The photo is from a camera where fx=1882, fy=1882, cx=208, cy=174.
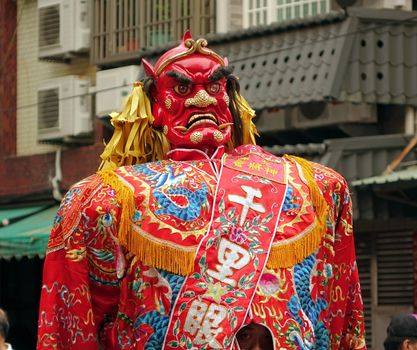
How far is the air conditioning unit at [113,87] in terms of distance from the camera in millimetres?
24047

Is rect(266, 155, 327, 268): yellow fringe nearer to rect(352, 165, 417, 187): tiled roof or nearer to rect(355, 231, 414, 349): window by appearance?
rect(352, 165, 417, 187): tiled roof

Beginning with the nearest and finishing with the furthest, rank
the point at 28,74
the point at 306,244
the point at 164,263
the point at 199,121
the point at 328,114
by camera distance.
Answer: the point at 164,263
the point at 306,244
the point at 199,121
the point at 328,114
the point at 28,74

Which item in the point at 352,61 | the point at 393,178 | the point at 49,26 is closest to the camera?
the point at 393,178

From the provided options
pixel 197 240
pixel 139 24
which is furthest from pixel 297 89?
pixel 197 240

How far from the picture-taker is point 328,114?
20.5m

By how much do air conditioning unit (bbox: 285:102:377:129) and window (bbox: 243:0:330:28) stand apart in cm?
127

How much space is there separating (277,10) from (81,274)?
1454 cm

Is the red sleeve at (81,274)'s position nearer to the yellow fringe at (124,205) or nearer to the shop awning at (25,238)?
the yellow fringe at (124,205)

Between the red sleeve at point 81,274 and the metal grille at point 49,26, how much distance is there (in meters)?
18.2

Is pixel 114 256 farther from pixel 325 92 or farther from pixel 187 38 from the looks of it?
pixel 325 92

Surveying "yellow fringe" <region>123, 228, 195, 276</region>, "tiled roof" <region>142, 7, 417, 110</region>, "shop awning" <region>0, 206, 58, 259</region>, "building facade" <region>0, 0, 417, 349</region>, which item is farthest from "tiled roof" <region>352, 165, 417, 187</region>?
Answer: "yellow fringe" <region>123, 228, 195, 276</region>

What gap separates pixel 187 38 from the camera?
8.45 m

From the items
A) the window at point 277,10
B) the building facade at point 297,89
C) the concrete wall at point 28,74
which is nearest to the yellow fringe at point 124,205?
the building facade at point 297,89

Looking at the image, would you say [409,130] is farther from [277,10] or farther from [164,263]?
[164,263]
